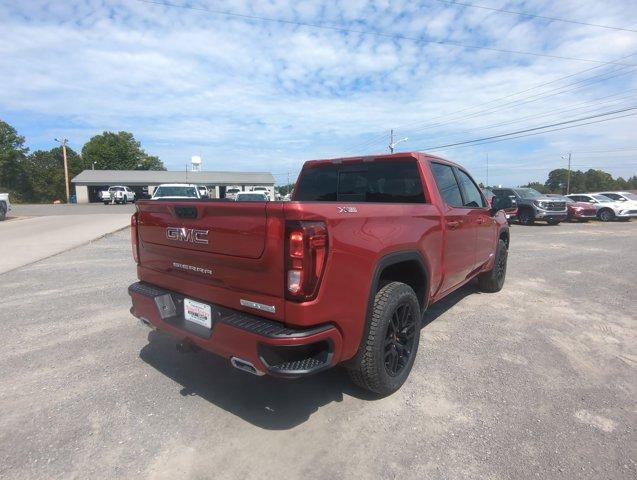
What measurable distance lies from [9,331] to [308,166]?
3.82 metres

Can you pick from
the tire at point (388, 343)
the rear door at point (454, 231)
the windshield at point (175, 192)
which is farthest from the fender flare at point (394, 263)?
the windshield at point (175, 192)

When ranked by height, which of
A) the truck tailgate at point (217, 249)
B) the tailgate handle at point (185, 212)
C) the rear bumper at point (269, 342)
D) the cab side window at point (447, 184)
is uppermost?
the cab side window at point (447, 184)

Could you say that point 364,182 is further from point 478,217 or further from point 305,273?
point 305,273

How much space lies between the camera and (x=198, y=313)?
2.93 m

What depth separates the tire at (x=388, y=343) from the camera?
115 inches

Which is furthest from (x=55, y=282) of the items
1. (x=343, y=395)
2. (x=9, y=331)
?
(x=343, y=395)

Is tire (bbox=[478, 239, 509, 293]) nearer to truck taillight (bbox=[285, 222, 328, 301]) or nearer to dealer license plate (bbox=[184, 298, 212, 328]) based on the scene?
truck taillight (bbox=[285, 222, 328, 301])

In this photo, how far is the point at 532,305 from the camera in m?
5.73

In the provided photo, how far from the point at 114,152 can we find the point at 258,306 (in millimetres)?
102254

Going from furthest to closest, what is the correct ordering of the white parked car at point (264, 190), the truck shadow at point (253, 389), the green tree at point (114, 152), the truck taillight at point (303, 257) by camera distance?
the green tree at point (114, 152) < the white parked car at point (264, 190) < the truck shadow at point (253, 389) < the truck taillight at point (303, 257)

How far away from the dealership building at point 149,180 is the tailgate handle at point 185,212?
5226 centimetres

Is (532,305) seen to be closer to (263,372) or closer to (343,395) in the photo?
(343,395)

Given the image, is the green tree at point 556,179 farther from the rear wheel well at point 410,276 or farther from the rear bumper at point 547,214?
the rear wheel well at point 410,276

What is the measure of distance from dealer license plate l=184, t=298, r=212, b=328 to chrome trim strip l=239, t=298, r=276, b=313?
0.33m
